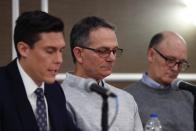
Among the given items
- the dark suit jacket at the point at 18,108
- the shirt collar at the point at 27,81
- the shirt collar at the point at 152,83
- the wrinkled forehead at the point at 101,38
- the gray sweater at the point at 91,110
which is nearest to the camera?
the dark suit jacket at the point at 18,108

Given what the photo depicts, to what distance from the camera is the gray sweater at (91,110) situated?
7.59 feet

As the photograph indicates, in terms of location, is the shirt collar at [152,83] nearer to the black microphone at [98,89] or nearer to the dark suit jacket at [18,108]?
the dark suit jacket at [18,108]

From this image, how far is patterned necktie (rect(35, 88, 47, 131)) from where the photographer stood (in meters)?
2.01

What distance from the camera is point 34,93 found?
2.05 metres

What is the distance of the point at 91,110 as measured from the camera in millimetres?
2348

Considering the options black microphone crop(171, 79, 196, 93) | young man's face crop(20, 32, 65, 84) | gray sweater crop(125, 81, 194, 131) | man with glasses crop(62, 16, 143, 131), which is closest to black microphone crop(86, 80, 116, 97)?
young man's face crop(20, 32, 65, 84)

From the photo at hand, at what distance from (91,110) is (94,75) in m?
0.19

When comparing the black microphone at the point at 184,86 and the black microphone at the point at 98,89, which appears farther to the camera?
the black microphone at the point at 184,86

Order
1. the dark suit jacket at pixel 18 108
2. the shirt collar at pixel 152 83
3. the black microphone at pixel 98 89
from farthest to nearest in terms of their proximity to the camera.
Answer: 1. the shirt collar at pixel 152 83
2. the dark suit jacket at pixel 18 108
3. the black microphone at pixel 98 89

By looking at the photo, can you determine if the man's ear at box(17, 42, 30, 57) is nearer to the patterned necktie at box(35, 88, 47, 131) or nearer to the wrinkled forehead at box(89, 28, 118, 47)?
the patterned necktie at box(35, 88, 47, 131)

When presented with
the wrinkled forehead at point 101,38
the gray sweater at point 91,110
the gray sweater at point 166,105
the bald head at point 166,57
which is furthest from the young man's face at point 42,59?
the bald head at point 166,57

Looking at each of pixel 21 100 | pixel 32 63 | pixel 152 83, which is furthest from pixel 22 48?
pixel 152 83

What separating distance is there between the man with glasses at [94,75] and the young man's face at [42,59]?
12.6 inches

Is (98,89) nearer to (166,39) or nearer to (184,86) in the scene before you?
(184,86)
